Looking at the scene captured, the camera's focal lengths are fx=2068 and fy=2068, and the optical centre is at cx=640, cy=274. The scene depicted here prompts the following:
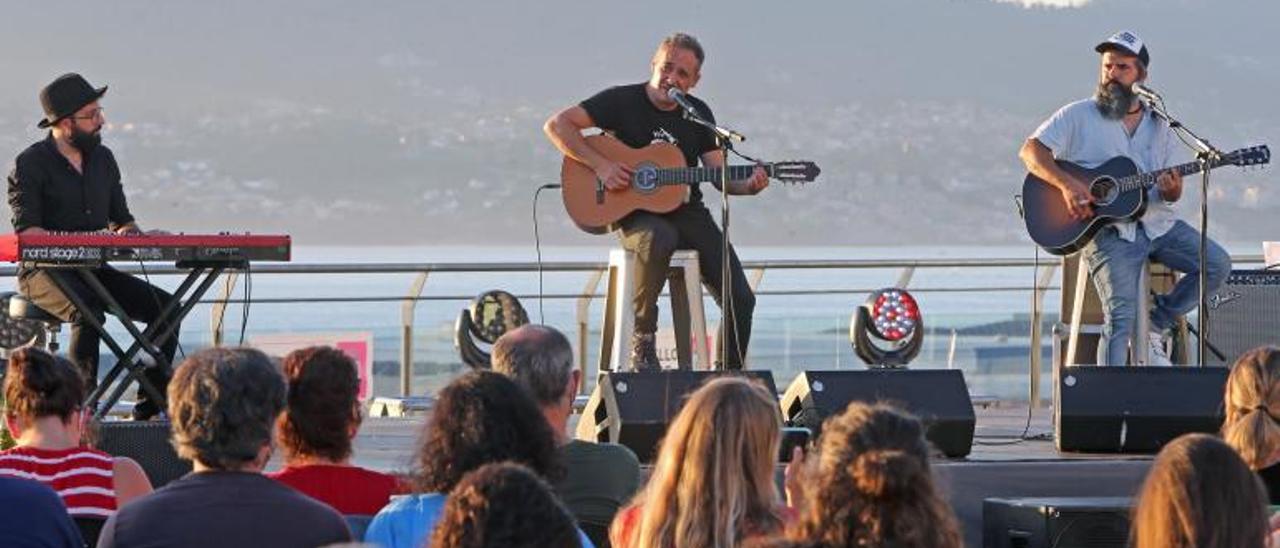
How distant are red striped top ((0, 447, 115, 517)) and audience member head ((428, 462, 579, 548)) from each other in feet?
6.62

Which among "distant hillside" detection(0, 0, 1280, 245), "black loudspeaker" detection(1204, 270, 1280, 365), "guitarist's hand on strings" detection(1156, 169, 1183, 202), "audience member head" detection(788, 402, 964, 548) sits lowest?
"audience member head" detection(788, 402, 964, 548)

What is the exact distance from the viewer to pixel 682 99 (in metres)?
7.89

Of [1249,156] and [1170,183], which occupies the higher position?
[1249,156]

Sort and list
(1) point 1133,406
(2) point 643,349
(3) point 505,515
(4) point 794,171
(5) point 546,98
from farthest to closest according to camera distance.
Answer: (5) point 546,98 → (2) point 643,349 → (4) point 794,171 → (1) point 1133,406 → (3) point 505,515

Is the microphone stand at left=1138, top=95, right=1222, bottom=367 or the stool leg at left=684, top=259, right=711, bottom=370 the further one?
the stool leg at left=684, top=259, right=711, bottom=370

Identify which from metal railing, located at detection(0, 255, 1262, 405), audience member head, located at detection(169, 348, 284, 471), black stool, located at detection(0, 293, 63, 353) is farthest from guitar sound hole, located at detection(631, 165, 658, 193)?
audience member head, located at detection(169, 348, 284, 471)

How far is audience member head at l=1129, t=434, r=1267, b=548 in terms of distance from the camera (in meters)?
3.40

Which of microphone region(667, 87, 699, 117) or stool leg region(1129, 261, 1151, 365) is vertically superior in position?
microphone region(667, 87, 699, 117)

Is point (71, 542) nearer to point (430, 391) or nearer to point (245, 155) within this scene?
point (430, 391)

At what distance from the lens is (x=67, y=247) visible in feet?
23.7

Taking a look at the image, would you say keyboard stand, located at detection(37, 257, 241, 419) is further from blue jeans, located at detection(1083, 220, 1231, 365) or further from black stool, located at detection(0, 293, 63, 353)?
blue jeans, located at detection(1083, 220, 1231, 365)

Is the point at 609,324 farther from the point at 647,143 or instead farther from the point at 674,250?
the point at 647,143

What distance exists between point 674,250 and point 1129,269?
179 centimetres

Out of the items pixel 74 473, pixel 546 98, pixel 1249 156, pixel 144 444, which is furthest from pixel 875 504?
pixel 546 98
